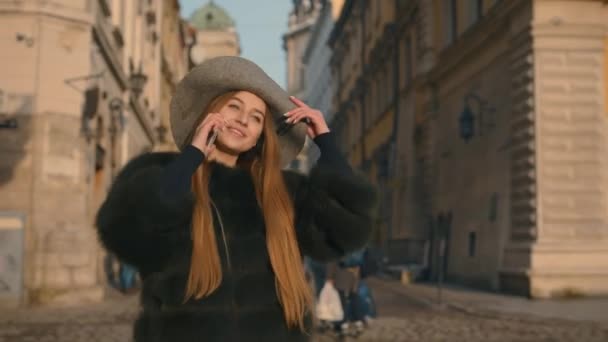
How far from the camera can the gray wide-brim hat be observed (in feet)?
9.15

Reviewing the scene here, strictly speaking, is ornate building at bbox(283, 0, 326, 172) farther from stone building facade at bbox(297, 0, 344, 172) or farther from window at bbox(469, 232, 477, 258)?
window at bbox(469, 232, 477, 258)

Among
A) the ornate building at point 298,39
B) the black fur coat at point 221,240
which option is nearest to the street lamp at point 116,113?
the black fur coat at point 221,240

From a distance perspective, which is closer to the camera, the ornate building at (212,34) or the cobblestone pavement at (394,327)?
the cobblestone pavement at (394,327)

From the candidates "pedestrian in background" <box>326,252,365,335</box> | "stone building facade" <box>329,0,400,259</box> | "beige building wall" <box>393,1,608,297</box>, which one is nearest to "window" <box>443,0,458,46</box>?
"beige building wall" <box>393,1,608,297</box>

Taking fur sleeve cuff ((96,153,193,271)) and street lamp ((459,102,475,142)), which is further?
street lamp ((459,102,475,142))

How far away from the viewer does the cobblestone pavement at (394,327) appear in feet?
31.5

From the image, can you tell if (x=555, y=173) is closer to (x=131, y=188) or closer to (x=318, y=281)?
(x=318, y=281)

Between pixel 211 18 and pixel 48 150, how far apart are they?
Result: 65.1 metres

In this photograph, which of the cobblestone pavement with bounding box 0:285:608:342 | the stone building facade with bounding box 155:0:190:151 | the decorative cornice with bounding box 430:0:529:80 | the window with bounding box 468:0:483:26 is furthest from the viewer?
the stone building facade with bounding box 155:0:190:151

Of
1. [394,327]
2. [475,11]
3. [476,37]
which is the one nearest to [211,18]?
[475,11]

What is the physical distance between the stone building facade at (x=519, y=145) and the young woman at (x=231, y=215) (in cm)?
1091

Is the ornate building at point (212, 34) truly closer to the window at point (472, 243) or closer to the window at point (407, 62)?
the window at point (407, 62)

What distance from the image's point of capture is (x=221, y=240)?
2.63m

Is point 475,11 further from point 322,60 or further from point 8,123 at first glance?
point 322,60
